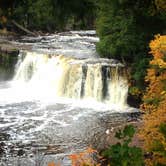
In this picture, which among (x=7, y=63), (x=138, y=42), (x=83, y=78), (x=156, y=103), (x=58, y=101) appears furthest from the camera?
(x=7, y=63)

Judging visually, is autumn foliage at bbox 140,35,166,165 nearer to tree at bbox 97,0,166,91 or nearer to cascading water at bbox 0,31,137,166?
cascading water at bbox 0,31,137,166

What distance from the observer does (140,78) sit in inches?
1161

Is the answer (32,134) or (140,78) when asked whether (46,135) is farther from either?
(140,78)

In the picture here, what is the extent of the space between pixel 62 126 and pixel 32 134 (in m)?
1.96

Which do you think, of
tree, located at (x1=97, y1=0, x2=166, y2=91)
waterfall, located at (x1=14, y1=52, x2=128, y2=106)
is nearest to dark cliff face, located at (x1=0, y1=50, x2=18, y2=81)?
waterfall, located at (x1=14, y1=52, x2=128, y2=106)

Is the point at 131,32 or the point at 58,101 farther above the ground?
the point at 131,32

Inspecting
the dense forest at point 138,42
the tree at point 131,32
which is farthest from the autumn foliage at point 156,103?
the tree at point 131,32

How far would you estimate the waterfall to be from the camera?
3090 cm

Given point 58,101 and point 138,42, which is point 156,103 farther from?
point 138,42

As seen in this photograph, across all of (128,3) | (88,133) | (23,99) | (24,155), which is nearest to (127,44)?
(128,3)

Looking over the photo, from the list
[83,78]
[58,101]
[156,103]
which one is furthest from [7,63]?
[156,103]

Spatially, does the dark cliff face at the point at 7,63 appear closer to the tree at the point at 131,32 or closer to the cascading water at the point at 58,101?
the cascading water at the point at 58,101

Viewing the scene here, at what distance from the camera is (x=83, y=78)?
3212cm

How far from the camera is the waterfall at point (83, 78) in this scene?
30.9 m
